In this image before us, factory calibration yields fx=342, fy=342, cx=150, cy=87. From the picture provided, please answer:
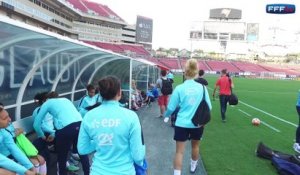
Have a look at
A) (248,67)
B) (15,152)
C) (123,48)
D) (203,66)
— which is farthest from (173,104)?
(123,48)

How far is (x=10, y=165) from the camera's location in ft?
12.4

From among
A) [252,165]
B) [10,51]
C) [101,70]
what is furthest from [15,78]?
[101,70]

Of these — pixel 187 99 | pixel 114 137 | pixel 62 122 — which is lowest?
pixel 62 122

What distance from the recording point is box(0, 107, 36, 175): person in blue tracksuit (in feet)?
12.4

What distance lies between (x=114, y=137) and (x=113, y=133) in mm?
41

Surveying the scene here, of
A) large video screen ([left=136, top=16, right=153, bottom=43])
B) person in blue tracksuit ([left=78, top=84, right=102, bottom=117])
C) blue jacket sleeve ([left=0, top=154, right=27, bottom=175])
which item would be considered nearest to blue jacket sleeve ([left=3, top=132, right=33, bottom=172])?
blue jacket sleeve ([left=0, top=154, right=27, bottom=175])

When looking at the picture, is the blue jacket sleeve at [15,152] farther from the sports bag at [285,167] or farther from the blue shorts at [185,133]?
the sports bag at [285,167]

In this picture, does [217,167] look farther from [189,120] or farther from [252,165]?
[189,120]

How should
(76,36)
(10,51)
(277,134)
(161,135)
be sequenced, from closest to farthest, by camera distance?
1. (10,51)
2. (161,135)
3. (277,134)
4. (76,36)

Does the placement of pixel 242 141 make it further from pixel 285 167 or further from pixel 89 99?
pixel 89 99

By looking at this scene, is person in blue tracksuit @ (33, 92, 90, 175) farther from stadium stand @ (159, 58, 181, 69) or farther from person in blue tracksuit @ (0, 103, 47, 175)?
stadium stand @ (159, 58, 181, 69)

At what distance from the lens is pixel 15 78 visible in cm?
687

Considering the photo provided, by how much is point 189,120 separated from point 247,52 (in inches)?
3577

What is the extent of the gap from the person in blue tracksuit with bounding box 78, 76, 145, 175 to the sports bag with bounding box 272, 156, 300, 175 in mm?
3862
